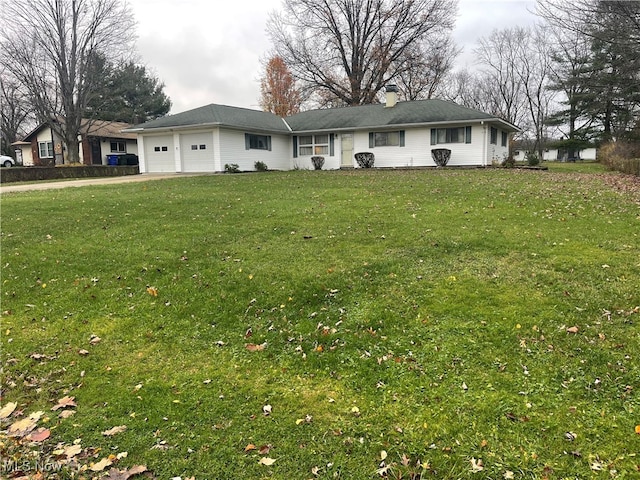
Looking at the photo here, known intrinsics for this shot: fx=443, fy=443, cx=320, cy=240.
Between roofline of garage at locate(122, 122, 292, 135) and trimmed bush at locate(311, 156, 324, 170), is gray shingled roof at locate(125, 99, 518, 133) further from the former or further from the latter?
trimmed bush at locate(311, 156, 324, 170)

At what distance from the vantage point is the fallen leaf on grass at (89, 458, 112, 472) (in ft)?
9.20

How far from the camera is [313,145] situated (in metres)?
26.5

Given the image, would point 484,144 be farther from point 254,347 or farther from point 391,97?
point 254,347

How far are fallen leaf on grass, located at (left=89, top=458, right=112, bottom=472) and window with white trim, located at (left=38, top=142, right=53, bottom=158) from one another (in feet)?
134

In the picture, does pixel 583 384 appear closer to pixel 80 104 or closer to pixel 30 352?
pixel 30 352

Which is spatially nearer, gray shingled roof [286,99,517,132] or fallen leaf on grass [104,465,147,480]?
fallen leaf on grass [104,465,147,480]

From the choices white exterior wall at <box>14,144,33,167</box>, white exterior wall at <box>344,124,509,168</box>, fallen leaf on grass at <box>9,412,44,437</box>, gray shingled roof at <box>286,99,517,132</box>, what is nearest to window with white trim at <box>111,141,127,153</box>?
white exterior wall at <box>14,144,33,167</box>

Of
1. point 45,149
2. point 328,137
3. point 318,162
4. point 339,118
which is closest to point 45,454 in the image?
point 318,162

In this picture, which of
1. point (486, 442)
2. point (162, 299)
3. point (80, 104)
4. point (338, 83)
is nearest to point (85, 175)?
point (80, 104)

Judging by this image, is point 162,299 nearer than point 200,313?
No

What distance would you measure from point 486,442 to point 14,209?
11.1 m

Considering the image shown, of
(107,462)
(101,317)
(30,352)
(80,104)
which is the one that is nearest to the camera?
(107,462)

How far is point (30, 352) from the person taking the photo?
4.36 m

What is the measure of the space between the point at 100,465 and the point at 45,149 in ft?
137
